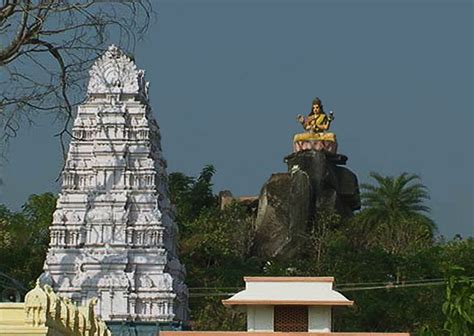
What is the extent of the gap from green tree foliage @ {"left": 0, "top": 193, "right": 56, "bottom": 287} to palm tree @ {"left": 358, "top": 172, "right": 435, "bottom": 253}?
1493 cm

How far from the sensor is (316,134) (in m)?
63.3

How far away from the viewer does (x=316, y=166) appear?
6131 centimetres

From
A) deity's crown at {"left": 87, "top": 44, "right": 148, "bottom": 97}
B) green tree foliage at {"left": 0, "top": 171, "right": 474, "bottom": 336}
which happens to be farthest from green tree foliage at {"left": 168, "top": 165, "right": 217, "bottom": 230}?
deity's crown at {"left": 87, "top": 44, "right": 148, "bottom": 97}

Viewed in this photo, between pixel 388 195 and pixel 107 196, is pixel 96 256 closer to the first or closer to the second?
pixel 107 196

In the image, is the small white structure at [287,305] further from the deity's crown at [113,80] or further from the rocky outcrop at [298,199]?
the rocky outcrop at [298,199]

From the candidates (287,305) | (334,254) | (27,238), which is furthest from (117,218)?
(287,305)

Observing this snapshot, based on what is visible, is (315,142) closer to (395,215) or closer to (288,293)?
(395,215)

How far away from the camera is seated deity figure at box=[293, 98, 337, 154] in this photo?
62594 mm

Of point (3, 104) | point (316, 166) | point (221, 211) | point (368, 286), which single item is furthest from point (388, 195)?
point (3, 104)

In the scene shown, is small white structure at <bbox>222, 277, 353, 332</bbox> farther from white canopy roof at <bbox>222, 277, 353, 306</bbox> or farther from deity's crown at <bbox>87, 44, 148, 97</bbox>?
deity's crown at <bbox>87, 44, 148, 97</bbox>

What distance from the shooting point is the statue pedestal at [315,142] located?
6250cm

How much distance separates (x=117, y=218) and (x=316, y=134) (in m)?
23.0

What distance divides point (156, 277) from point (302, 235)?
17.5m

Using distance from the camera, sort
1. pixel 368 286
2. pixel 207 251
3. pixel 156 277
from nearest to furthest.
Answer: pixel 156 277
pixel 368 286
pixel 207 251
